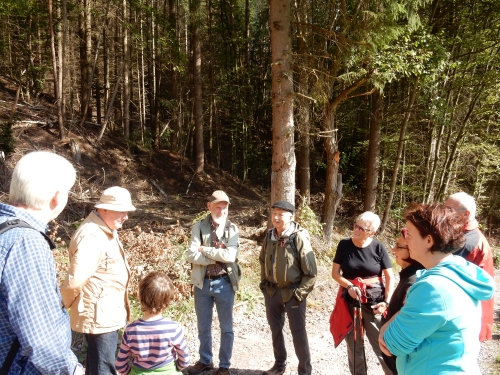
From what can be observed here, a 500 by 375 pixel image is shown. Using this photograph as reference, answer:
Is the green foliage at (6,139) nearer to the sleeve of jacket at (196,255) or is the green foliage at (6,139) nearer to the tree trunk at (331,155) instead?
the tree trunk at (331,155)

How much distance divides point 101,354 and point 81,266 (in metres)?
0.80

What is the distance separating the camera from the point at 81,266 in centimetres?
278

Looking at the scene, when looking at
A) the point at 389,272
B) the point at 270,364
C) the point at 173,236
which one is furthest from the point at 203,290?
the point at 173,236

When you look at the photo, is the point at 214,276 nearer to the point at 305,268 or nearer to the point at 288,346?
the point at 305,268

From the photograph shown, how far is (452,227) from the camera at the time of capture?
6.72 ft

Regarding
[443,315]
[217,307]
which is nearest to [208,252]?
[217,307]

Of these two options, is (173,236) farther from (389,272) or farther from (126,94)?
(126,94)

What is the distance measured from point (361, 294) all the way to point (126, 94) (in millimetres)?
14063

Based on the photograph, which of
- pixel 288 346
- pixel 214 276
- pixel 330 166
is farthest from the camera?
pixel 330 166

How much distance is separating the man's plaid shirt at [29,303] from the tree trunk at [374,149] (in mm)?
10096

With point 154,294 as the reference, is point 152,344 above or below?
below

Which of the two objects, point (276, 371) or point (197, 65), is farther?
point (197, 65)

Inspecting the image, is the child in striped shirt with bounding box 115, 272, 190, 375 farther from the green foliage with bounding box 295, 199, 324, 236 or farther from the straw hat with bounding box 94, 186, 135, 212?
the green foliage with bounding box 295, 199, 324, 236

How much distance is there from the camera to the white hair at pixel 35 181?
1717 mm
